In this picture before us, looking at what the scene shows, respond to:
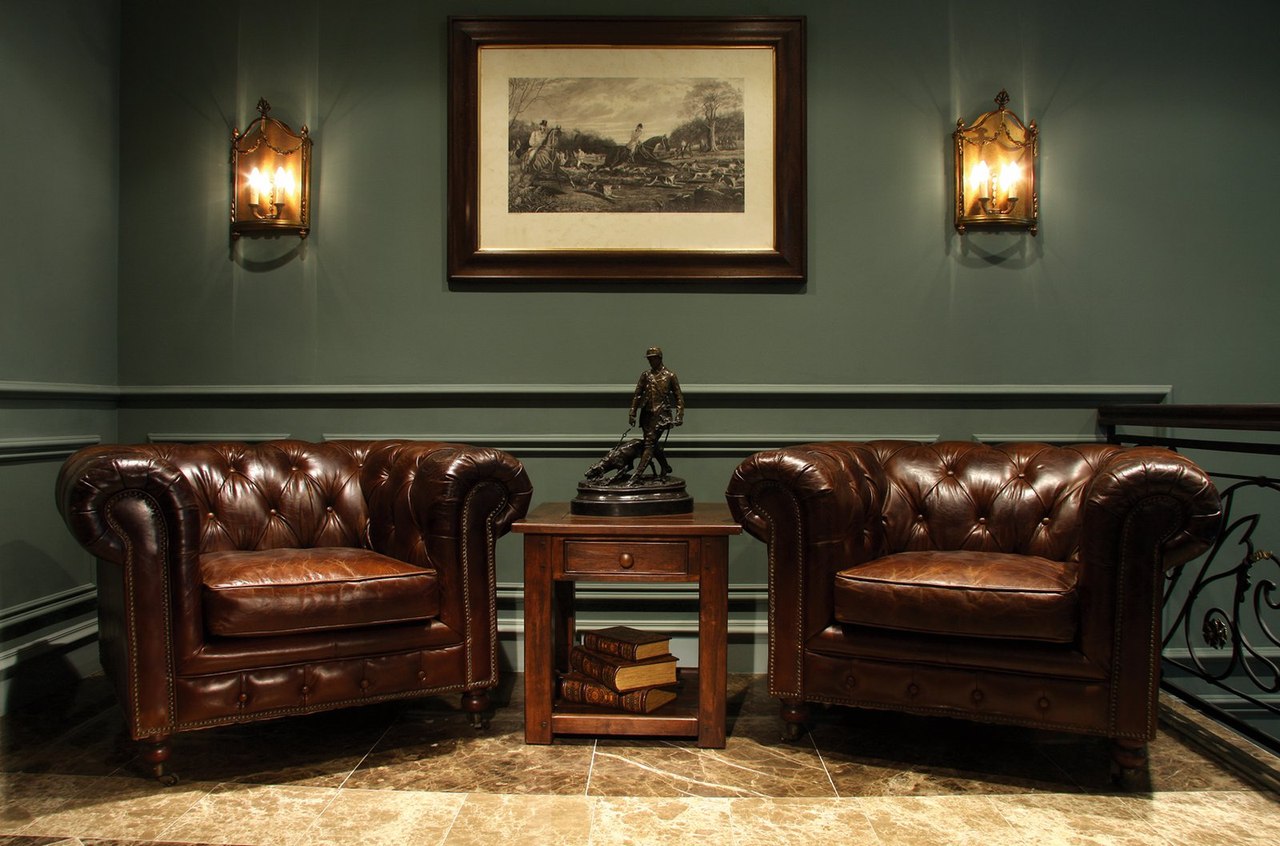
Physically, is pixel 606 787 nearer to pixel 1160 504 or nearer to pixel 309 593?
pixel 309 593

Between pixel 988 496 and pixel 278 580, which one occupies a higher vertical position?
pixel 988 496

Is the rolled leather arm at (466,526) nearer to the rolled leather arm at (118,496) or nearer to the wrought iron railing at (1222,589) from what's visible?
the rolled leather arm at (118,496)

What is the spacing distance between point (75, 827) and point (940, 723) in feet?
7.89

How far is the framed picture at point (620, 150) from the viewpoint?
3.48m

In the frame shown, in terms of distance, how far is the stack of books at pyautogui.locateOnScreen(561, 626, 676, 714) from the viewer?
8.74ft

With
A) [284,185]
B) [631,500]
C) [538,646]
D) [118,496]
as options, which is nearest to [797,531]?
[631,500]

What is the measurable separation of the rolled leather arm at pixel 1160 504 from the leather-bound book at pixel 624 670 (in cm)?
125

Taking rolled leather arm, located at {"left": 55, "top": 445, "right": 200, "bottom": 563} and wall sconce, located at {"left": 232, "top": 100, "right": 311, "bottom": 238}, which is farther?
wall sconce, located at {"left": 232, "top": 100, "right": 311, "bottom": 238}

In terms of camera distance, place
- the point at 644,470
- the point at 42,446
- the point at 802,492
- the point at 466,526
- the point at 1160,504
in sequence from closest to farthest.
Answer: the point at 1160,504 < the point at 802,492 < the point at 466,526 < the point at 644,470 < the point at 42,446

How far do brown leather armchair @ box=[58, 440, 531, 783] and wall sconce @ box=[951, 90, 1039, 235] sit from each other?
211cm

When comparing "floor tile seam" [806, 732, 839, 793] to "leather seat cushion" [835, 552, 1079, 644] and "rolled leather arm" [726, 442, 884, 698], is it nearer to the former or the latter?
"rolled leather arm" [726, 442, 884, 698]

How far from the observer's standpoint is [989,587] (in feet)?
7.70

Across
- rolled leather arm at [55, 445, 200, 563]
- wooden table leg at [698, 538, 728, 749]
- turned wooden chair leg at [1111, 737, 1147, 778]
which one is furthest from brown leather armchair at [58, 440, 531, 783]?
turned wooden chair leg at [1111, 737, 1147, 778]

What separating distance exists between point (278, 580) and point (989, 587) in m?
1.93
